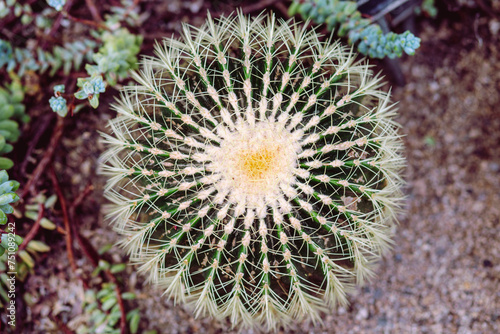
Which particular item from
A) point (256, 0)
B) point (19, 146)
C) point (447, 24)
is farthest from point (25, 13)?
point (447, 24)

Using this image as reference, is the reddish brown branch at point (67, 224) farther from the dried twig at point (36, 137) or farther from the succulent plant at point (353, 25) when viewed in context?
the succulent plant at point (353, 25)

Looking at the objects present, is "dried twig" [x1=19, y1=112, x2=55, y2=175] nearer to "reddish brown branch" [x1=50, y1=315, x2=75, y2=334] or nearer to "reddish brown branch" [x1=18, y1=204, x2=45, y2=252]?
"reddish brown branch" [x1=18, y1=204, x2=45, y2=252]

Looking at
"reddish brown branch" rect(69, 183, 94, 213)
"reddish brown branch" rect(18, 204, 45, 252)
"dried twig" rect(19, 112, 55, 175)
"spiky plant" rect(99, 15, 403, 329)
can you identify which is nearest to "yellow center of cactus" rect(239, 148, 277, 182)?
"spiky plant" rect(99, 15, 403, 329)

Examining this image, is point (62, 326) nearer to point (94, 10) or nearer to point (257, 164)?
point (257, 164)

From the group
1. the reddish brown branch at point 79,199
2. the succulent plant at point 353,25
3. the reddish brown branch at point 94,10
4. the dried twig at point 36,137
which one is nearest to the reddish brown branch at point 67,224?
the reddish brown branch at point 79,199

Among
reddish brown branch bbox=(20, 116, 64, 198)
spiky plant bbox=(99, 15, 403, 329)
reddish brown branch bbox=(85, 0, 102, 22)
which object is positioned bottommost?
spiky plant bbox=(99, 15, 403, 329)

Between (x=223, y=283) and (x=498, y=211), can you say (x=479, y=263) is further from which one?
(x=223, y=283)

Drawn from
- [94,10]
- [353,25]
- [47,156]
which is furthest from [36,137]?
[353,25]
